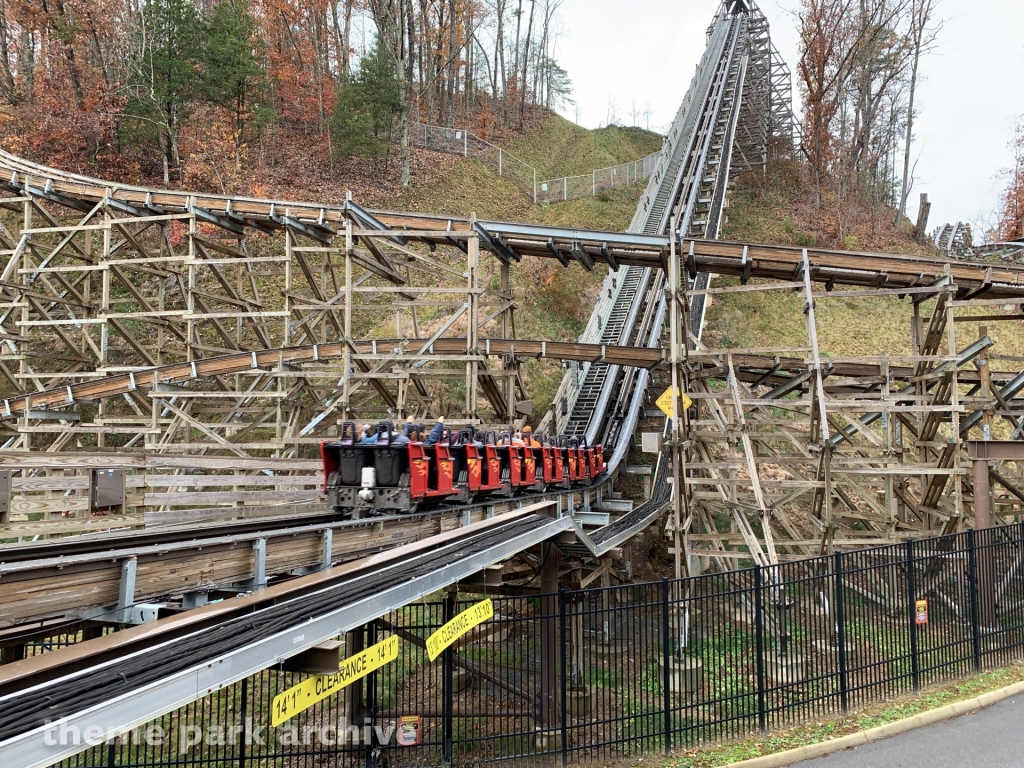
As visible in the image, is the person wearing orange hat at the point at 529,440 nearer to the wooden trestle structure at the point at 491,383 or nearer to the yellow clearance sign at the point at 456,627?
the wooden trestle structure at the point at 491,383

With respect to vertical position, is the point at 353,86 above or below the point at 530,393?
above

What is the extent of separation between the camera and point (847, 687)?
9.23m

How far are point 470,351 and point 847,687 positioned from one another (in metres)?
10.2

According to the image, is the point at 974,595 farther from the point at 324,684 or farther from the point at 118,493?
the point at 118,493

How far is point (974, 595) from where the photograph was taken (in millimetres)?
10250

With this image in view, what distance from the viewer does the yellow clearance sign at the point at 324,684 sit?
4895mm

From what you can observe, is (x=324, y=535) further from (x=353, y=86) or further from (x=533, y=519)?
(x=353, y=86)

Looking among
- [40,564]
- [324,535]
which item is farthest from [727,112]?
[40,564]

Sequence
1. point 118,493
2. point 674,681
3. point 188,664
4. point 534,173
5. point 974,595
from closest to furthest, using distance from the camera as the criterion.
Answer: point 188,664 < point 118,493 < point 674,681 < point 974,595 < point 534,173

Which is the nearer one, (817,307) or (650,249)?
(650,249)

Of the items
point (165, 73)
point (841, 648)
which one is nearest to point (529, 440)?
point (841, 648)

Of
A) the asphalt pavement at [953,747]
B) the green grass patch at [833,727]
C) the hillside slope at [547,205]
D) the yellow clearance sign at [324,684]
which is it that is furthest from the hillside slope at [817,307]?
the yellow clearance sign at [324,684]

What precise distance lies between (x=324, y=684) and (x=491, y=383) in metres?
14.3

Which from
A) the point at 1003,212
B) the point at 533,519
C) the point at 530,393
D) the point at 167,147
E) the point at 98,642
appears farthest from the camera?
the point at 1003,212
